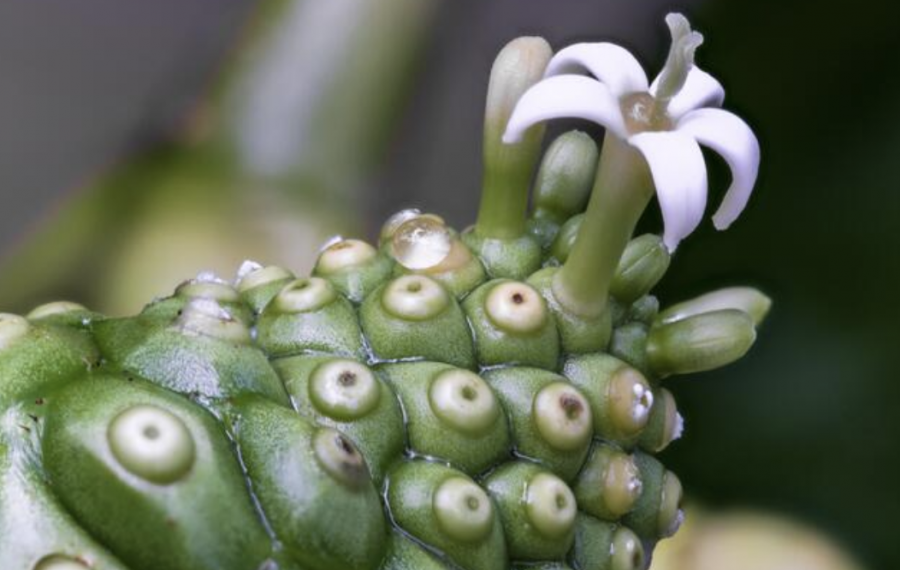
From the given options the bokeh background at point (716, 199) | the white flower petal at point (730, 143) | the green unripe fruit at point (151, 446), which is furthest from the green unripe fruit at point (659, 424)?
the bokeh background at point (716, 199)

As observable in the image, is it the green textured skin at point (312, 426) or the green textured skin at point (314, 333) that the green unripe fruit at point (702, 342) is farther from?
the green textured skin at point (314, 333)

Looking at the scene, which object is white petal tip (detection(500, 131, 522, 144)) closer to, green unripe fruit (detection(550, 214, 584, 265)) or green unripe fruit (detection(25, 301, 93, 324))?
green unripe fruit (detection(550, 214, 584, 265))

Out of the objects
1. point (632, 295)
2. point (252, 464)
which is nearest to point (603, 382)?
point (632, 295)

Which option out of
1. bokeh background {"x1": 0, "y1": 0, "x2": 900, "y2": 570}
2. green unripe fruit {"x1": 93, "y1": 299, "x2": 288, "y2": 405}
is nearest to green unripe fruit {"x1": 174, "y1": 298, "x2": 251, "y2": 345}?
green unripe fruit {"x1": 93, "y1": 299, "x2": 288, "y2": 405}

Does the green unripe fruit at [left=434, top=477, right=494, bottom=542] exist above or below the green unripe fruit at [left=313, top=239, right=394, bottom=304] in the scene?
below

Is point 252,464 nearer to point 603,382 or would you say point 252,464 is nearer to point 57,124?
point 603,382

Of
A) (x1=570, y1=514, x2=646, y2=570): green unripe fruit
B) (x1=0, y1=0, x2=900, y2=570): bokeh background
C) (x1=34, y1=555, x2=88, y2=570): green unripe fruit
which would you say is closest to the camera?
(x1=34, y1=555, x2=88, y2=570): green unripe fruit

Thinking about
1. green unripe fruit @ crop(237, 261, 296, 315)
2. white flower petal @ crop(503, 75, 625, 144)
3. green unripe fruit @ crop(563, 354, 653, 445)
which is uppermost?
white flower petal @ crop(503, 75, 625, 144)
